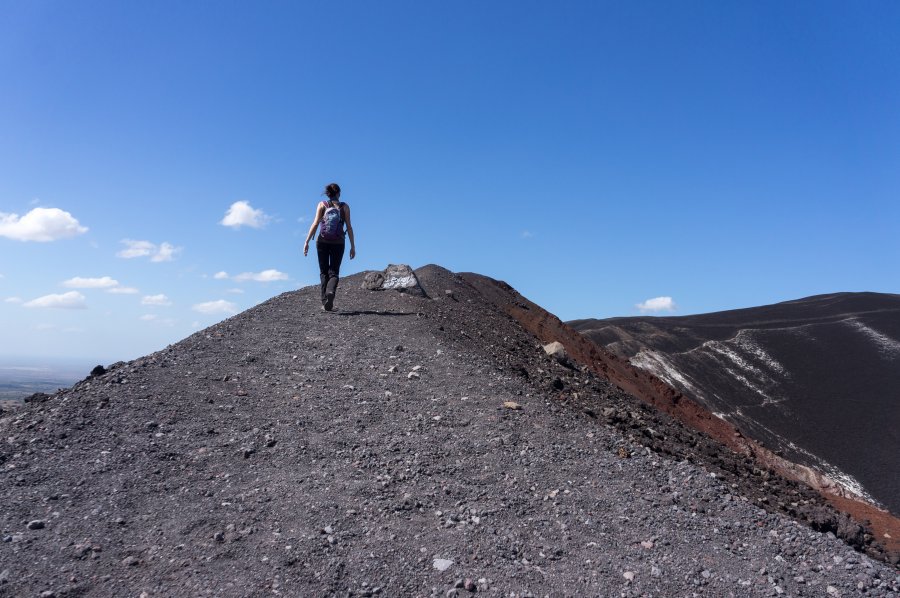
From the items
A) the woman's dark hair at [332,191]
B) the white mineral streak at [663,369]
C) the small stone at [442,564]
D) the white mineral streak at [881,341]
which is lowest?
the small stone at [442,564]

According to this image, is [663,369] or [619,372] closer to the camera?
[619,372]

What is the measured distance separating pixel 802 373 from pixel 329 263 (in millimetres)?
29914

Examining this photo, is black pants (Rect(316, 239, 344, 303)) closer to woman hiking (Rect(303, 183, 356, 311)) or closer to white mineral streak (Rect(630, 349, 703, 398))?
woman hiking (Rect(303, 183, 356, 311))

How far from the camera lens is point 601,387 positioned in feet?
30.9

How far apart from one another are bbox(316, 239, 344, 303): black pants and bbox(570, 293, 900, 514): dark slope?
20.9 metres

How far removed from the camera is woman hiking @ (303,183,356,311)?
33.3 ft

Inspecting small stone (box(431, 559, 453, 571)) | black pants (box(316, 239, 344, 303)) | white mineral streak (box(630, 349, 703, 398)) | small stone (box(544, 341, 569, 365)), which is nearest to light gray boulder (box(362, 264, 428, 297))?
black pants (box(316, 239, 344, 303))

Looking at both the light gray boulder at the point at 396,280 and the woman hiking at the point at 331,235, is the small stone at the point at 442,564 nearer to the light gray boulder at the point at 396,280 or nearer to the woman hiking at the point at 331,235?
the woman hiking at the point at 331,235

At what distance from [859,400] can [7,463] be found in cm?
3338

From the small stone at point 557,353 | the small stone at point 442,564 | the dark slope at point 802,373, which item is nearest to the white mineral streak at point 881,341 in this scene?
the dark slope at point 802,373

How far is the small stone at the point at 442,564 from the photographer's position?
161 inches

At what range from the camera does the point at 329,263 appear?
1045 cm

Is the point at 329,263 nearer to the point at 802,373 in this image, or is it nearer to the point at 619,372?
the point at 619,372

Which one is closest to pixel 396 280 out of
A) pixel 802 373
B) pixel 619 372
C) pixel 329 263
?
pixel 329 263
